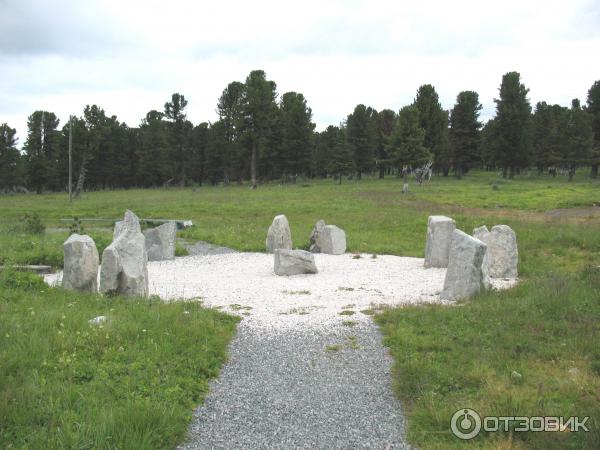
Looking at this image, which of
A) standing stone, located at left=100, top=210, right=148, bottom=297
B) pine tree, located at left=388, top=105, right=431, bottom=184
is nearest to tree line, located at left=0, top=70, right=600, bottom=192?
pine tree, located at left=388, top=105, right=431, bottom=184

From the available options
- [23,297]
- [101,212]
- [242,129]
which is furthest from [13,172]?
[23,297]

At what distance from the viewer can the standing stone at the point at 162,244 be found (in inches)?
684

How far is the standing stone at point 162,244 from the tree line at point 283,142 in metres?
39.6

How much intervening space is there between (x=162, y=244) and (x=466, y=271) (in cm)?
1051

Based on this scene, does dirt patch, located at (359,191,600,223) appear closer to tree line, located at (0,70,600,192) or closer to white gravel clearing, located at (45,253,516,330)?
white gravel clearing, located at (45,253,516,330)

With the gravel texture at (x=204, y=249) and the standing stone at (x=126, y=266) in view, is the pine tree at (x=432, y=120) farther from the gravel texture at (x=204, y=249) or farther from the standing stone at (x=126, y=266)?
the standing stone at (x=126, y=266)

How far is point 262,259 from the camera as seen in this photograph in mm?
17344

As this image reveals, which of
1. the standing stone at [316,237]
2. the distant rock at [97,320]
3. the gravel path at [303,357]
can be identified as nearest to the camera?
the gravel path at [303,357]

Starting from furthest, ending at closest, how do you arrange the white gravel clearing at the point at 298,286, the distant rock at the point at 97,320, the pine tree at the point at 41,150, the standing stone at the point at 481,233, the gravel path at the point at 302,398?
the pine tree at the point at 41,150
the standing stone at the point at 481,233
the white gravel clearing at the point at 298,286
the distant rock at the point at 97,320
the gravel path at the point at 302,398

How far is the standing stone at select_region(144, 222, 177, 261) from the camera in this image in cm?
1738

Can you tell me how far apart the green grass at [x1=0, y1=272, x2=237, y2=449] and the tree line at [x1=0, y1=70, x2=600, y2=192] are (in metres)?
47.7

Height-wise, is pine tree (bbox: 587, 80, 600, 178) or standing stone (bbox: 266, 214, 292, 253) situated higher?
pine tree (bbox: 587, 80, 600, 178)

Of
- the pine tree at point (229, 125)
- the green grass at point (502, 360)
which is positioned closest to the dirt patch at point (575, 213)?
the green grass at point (502, 360)

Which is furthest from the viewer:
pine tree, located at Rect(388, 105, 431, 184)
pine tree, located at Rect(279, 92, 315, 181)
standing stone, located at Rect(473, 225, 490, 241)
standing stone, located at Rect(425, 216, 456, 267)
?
pine tree, located at Rect(279, 92, 315, 181)
